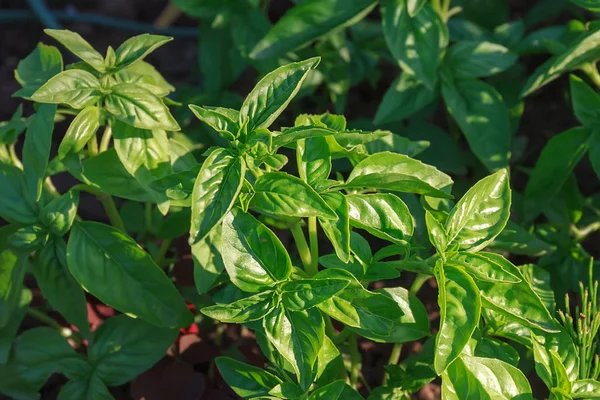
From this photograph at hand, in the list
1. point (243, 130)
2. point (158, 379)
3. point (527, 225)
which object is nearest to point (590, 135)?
point (527, 225)

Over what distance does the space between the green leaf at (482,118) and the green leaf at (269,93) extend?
2.09ft

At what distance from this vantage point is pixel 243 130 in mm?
1141

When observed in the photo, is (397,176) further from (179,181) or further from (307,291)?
(179,181)

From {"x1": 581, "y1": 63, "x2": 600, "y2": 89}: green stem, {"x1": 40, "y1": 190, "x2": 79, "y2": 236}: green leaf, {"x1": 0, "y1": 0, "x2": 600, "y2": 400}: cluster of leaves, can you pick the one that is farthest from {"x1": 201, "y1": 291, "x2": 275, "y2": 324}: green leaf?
{"x1": 581, "y1": 63, "x2": 600, "y2": 89}: green stem

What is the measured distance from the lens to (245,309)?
112 cm

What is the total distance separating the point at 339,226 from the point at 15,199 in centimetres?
63

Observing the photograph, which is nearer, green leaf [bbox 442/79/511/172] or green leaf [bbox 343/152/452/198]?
green leaf [bbox 343/152/452/198]

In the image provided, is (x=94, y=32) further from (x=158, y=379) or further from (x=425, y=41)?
(x=158, y=379)

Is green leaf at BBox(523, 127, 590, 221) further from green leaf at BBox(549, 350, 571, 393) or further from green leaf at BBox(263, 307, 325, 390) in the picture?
green leaf at BBox(263, 307, 325, 390)

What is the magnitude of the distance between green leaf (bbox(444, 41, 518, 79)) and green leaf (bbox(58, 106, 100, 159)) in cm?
84

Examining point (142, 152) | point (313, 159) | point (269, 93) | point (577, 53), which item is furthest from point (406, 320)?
point (577, 53)

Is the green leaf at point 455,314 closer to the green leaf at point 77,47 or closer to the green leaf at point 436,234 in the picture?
the green leaf at point 436,234

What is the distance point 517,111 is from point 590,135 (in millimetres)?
328

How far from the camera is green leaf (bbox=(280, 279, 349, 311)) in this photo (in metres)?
1.08
